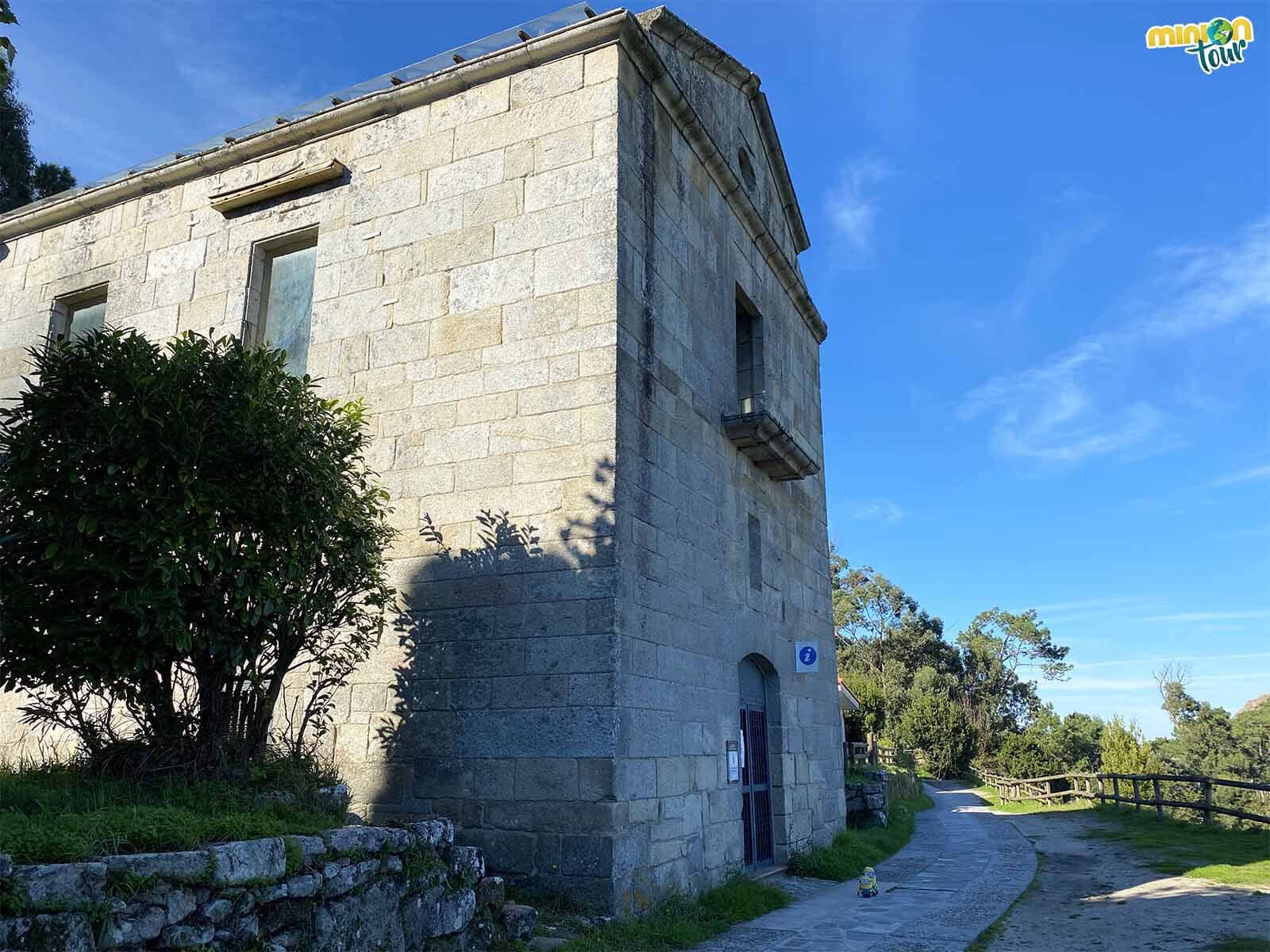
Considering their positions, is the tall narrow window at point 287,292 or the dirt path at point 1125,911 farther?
the tall narrow window at point 287,292

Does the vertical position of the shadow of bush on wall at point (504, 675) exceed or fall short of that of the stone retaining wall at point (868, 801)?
it exceeds it

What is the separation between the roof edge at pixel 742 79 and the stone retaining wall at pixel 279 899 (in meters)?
7.79

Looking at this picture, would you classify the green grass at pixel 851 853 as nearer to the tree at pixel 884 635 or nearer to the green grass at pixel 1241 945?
the green grass at pixel 1241 945

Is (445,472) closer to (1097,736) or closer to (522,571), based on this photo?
(522,571)

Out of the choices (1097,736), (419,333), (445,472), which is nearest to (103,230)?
(419,333)

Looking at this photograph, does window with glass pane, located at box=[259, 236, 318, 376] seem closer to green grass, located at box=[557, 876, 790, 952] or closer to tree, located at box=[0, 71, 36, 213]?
green grass, located at box=[557, 876, 790, 952]

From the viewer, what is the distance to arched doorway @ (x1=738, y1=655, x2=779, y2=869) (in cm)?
1008

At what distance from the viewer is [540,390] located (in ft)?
26.2

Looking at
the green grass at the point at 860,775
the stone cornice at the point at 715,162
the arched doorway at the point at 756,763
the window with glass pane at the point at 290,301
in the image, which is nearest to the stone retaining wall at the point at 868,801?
the green grass at the point at 860,775

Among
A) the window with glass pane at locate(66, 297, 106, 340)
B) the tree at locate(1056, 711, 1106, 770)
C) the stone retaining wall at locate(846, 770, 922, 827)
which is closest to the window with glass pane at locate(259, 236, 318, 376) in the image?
the window with glass pane at locate(66, 297, 106, 340)

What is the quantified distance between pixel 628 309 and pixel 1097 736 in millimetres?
43059

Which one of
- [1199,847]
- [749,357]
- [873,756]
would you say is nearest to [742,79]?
[749,357]

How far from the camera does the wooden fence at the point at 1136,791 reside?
1373cm

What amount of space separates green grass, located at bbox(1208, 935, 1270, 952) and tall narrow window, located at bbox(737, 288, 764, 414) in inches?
271
